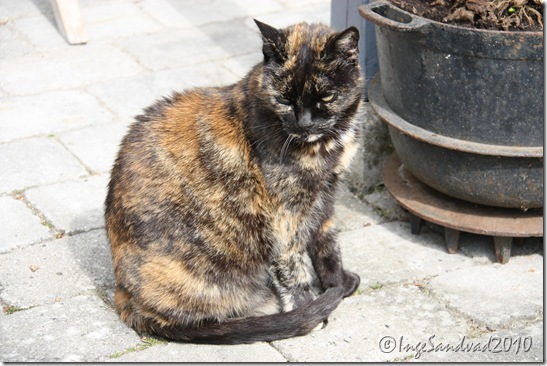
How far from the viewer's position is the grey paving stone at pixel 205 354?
3480 millimetres

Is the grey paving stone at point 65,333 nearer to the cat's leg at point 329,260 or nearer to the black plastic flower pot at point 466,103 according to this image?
the cat's leg at point 329,260

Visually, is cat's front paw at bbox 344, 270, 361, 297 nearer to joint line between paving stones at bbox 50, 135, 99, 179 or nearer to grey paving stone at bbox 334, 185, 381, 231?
grey paving stone at bbox 334, 185, 381, 231

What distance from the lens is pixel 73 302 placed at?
3855 millimetres

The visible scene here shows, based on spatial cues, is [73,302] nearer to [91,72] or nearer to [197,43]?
[91,72]

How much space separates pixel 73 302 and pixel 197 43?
2.86 metres

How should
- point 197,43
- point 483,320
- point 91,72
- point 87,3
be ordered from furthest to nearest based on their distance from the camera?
point 87,3
point 197,43
point 91,72
point 483,320

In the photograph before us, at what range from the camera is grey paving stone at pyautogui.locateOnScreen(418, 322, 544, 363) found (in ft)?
11.4

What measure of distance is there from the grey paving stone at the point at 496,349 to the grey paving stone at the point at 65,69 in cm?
316

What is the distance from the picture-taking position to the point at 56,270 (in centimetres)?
409

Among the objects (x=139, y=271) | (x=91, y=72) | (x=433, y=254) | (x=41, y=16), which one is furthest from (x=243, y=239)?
(x=41, y=16)

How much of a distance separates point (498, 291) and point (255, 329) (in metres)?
1.15

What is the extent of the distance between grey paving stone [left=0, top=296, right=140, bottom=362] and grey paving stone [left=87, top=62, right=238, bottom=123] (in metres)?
1.84

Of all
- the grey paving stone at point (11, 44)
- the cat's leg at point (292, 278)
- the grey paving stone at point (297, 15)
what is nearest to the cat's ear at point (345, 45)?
the cat's leg at point (292, 278)

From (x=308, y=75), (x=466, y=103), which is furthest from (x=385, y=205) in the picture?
(x=308, y=75)
